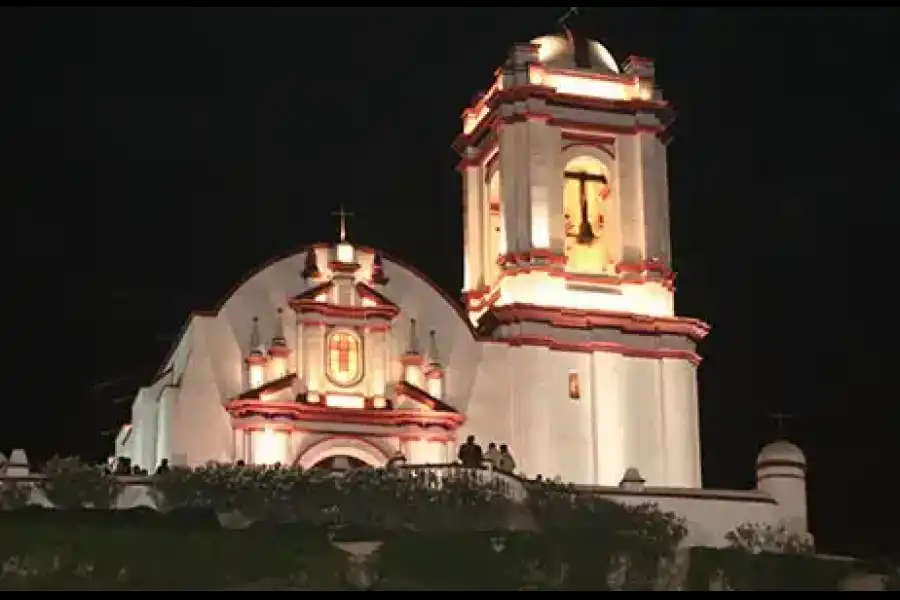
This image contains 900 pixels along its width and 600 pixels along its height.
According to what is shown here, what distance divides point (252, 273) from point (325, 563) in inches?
487

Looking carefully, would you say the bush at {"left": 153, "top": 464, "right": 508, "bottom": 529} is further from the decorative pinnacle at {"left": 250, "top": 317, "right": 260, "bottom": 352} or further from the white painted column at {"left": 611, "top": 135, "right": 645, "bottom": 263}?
the white painted column at {"left": 611, "top": 135, "right": 645, "bottom": 263}

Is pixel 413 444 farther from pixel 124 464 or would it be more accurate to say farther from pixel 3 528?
pixel 3 528

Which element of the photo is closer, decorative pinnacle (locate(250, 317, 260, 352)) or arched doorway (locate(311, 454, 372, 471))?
arched doorway (locate(311, 454, 372, 471))

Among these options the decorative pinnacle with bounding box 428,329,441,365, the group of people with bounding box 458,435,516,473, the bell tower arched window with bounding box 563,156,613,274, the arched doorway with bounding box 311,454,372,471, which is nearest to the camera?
the group of people with bounding box 458,435,516,473

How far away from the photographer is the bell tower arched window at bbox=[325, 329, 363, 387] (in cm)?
5569

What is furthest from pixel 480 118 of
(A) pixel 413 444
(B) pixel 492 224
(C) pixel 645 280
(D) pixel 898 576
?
(D) pixel 898 576

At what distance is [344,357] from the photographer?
183 feet

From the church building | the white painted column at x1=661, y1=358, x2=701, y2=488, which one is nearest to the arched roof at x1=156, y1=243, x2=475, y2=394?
the church building

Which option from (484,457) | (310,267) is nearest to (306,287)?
(310,267)

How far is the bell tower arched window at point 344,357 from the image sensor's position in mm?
55688

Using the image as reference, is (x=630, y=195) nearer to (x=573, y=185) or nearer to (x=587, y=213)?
(x=587, y=213)

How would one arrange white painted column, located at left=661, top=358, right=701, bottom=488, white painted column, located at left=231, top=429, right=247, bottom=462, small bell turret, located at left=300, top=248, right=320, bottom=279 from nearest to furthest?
white painted column, located at left=231, top=429, right=247, bottom=462, small bell turret, located at left=300, top=248, right=320, bottom=279, white painted column, located at left=661, top=358, right=701, bottom=488

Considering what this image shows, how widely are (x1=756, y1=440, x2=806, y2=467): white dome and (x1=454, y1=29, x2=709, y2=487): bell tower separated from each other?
13.1ft

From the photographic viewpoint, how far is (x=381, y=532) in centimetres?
4728
